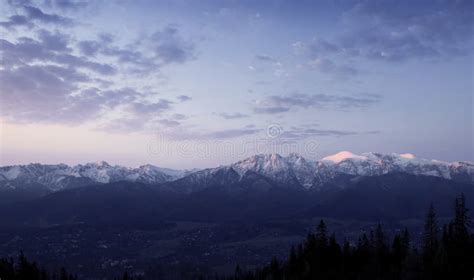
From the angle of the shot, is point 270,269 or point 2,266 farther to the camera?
point 270,269

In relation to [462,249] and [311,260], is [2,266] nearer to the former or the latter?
[311,260]

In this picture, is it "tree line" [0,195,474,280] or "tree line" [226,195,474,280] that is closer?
"tree line" [226,195,474,280]

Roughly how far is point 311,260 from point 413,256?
2395 centimetres

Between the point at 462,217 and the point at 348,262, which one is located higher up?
the point at 462,217

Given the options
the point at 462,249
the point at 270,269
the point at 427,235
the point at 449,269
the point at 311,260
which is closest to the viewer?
the point at 449,269

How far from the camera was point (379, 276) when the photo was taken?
10544 centimetres

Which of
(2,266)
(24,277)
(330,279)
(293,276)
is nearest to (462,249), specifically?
(330,279)

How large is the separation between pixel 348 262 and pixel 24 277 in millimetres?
73725

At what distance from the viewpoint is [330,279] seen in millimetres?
105875

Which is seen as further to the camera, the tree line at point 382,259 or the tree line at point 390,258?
the tree line at point 382,259

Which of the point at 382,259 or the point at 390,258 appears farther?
Result: the point at 382,259

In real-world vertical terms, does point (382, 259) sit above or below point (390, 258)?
below

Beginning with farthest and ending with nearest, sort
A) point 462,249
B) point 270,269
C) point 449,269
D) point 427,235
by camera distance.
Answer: point 270,269
point 427,235
point 462,249
point 449,269

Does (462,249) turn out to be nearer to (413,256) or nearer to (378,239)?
(413,256)
